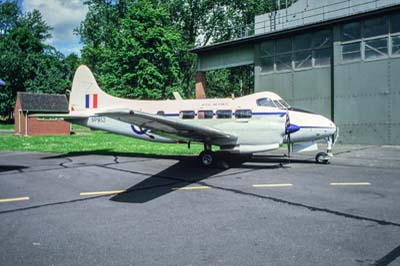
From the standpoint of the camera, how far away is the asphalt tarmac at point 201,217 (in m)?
4.88

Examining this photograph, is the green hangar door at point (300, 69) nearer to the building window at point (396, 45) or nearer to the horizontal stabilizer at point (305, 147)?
the building window at point (396, 45)

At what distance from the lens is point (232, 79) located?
62594 millimetres

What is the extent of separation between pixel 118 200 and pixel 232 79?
184 feet

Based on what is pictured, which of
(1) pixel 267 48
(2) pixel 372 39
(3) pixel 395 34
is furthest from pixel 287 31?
(3) pixel 395 34

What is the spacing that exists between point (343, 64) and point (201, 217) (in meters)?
21.4

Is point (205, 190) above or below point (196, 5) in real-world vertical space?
below

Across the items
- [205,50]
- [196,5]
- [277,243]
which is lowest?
[277,243]

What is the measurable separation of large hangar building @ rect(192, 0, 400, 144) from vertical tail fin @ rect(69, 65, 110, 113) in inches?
608

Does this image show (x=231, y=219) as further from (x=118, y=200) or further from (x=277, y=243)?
(x=118, y=200)

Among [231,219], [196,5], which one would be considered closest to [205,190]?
[231,219]

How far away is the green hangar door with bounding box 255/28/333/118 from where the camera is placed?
84.2 feet

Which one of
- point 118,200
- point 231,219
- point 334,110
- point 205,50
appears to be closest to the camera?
point 231,219

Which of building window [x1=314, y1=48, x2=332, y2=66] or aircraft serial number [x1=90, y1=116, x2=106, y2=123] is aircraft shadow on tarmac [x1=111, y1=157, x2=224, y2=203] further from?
building window [x1=314, y1=48, x2=332, y2=66]

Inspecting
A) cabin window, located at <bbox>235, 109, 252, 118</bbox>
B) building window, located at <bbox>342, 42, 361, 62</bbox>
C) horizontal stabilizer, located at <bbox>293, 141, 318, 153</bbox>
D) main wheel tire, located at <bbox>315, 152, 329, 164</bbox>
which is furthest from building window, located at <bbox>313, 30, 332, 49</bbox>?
cabin window, located at <bbox>235, 109, 252, 118</bbox>
